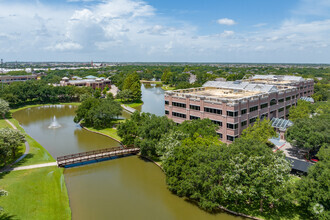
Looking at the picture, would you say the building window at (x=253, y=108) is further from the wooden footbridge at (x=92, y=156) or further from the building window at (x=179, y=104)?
the wooden footbridge at (x=92, y=156)

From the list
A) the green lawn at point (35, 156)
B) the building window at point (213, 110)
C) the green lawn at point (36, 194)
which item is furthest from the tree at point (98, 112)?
the building window at point (213, 110)

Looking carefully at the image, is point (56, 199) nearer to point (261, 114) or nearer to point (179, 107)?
point (179, 107)

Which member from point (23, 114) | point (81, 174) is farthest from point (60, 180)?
point (23, 114)

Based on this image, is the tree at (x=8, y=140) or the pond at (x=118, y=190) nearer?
the pond at (x=118, y=190)

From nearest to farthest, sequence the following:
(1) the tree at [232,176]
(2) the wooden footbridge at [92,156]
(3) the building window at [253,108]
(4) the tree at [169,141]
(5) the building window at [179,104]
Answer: (1) the tree at [232,176]
(4) the tree at [169,141]
(2) the wooden footbridge at [92,156]
(3) the building window at [253,108]
(5) the building window at [179,104]

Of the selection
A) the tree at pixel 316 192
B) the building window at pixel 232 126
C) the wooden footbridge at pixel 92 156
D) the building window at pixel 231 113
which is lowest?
the wooden footbridge at pixel 92 156

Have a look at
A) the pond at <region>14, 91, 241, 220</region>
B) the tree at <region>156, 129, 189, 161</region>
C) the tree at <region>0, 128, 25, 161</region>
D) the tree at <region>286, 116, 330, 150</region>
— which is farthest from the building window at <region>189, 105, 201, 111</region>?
the tree at <region>0, 128, 25, 161</region>

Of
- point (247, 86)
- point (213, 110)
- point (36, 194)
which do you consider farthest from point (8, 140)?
point (247, 86)
